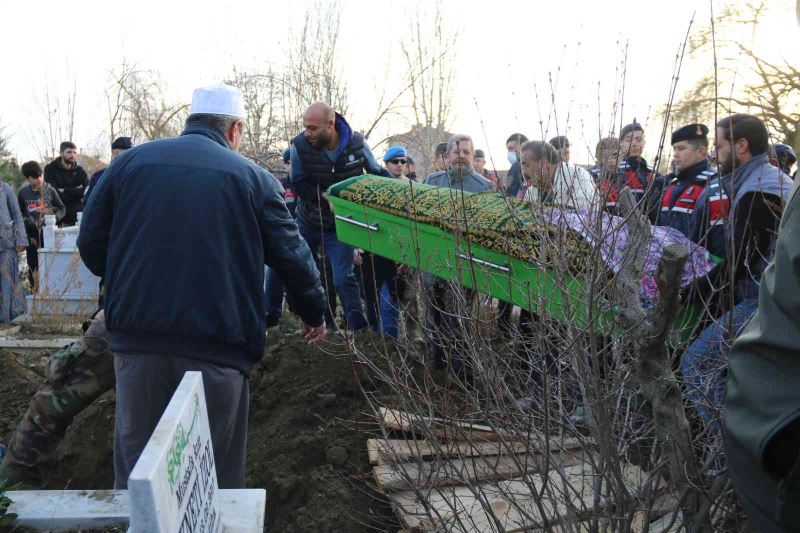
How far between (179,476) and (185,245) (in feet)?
4.44

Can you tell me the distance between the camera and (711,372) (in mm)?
2686

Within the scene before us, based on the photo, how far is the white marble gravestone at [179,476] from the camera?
157cm

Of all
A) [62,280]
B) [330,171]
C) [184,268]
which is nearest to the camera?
[184,268]

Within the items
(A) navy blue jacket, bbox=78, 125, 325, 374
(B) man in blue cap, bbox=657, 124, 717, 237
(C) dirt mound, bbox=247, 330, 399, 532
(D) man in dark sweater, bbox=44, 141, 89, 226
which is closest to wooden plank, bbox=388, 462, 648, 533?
(C) dirt mound, bbox=247, 330, 399, 532

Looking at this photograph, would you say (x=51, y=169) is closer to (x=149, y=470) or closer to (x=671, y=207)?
(x=671, y=207)

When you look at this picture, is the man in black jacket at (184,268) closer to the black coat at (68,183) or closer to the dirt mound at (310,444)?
the dirt mound at (310,444)

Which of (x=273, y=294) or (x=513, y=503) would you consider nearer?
(x=513, y=503)

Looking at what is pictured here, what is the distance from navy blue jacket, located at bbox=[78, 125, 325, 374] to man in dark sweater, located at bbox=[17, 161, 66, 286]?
26.9 feet

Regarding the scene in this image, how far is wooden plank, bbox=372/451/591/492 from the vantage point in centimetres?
272

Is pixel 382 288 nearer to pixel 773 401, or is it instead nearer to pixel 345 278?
pixel 345 278

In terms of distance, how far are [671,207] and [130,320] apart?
3507 millimetres

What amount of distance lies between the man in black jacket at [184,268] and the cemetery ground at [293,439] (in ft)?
1.85

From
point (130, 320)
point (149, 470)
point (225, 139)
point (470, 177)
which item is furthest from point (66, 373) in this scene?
point (470, 177)

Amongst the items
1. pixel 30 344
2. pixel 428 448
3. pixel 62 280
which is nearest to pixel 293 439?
pixel 428 448
